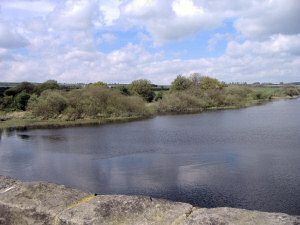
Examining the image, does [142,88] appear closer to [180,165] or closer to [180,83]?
[180,83]

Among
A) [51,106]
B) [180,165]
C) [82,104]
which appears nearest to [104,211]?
[180,165]

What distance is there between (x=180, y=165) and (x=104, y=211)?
12619 millimetres

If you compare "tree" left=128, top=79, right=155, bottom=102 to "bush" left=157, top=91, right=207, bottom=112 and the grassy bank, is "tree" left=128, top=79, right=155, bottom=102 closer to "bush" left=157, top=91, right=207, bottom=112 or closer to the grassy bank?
"bush" left=157, top=91, right=207, bottom=112

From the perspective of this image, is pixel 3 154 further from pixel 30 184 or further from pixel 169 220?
pixel 169 220

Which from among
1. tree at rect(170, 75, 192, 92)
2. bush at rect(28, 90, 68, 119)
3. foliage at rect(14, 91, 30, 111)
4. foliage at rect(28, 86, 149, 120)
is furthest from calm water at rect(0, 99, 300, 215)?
tree at rect(170, 75, 192, 92)

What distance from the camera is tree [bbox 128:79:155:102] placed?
76113mm

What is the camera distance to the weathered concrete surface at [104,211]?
105 inches

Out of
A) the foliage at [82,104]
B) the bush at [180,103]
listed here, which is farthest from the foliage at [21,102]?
the bush at [180,103]

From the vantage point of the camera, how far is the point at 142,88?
76688 millimetres

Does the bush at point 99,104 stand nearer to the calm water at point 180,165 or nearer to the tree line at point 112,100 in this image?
the tree line at point 112,100

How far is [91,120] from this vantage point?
1640 inches

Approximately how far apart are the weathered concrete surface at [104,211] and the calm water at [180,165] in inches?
295

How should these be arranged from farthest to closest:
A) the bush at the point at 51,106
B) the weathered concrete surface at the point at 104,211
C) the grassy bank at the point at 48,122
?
the bush at the point at 51,106 < the grassy bank at the point at 48,122 < the weathered concrete surface at the point at 104,211

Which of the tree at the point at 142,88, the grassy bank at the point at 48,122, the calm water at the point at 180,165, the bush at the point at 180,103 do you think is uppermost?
the tree at the point at 142,88
